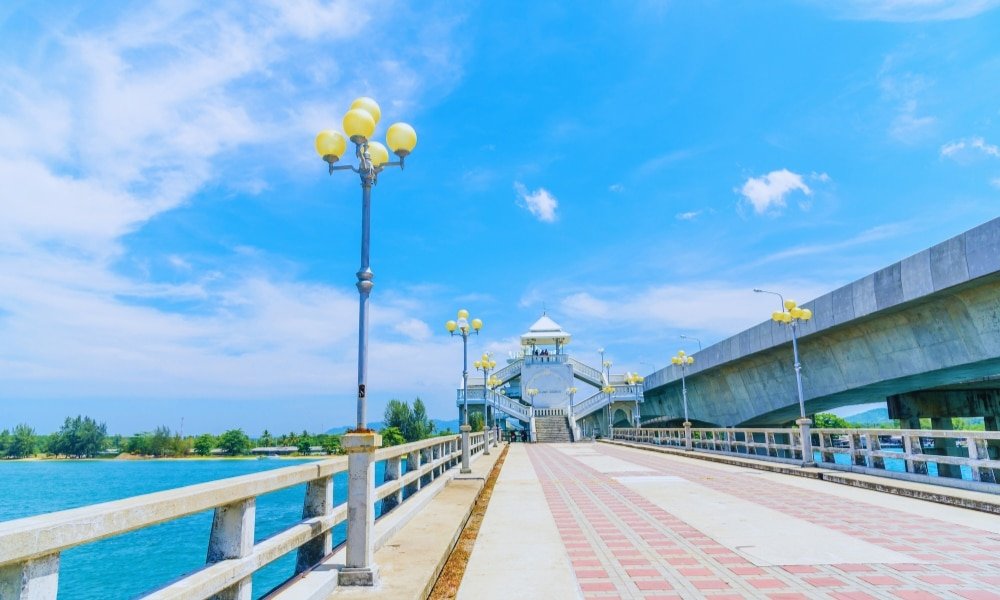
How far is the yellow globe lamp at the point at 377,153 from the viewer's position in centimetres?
630

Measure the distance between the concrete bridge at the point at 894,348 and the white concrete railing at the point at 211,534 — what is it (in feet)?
51.3

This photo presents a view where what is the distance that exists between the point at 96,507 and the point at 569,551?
529 cm

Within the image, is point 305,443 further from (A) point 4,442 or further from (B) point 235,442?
(A) point 4,442

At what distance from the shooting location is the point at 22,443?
13000cm

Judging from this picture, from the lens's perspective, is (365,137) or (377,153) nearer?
(365,137)

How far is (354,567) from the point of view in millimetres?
4875

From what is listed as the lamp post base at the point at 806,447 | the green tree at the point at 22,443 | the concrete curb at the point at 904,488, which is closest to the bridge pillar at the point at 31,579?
the concrete curb at the point at 904,488

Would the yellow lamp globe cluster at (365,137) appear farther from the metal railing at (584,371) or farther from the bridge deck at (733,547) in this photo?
the metal railing at (584,371)

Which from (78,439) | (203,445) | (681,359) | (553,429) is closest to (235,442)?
(203,445)

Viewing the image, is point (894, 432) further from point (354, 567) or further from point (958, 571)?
point (354, 567)

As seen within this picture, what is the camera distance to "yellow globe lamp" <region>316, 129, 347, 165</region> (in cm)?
596

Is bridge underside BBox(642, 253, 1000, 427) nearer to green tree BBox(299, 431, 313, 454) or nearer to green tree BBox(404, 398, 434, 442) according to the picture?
green tree BBox(404, 398, 434, 442)

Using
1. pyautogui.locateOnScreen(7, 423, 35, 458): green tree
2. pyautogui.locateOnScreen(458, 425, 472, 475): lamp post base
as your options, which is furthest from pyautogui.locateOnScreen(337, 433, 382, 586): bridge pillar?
pyautogui.locateOnScreen(7, 423, 35, 458): green tree

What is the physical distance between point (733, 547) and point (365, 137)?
6363mm
